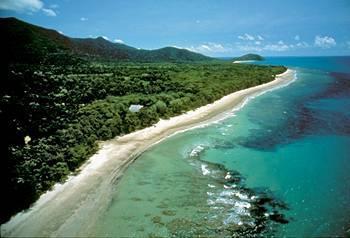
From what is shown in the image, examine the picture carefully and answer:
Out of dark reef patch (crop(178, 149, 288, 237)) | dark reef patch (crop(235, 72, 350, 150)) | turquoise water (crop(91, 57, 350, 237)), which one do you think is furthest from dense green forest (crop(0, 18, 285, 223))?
dark reef patch (crop(235, 72, 350, 150))

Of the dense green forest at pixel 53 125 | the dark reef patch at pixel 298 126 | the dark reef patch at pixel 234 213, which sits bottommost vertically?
the dark reef patch at pixel 234 213

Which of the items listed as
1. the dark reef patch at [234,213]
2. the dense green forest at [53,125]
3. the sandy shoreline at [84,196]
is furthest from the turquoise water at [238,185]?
the dense green forest at [53,125]

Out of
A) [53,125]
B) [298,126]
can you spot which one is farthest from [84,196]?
[298,126]

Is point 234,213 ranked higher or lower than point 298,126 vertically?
lower

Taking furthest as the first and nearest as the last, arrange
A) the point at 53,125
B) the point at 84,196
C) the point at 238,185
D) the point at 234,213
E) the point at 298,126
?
the point at 298,126 < the point at 53,125 < the point at 238,185 < the point at 84,196 < the point at 234,213

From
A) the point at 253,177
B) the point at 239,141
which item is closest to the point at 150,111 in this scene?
the point at 239,141

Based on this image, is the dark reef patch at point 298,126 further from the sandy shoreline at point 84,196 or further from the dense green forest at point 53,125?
the dense green forest at point 53,125

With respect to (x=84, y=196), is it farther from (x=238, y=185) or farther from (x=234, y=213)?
(x=238, y=185)
